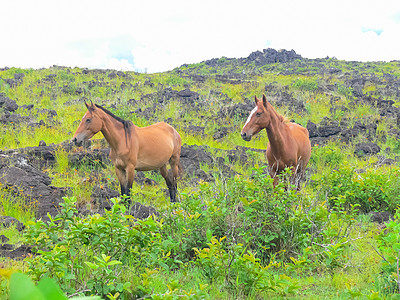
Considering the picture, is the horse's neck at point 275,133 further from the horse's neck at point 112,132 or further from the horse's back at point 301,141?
the horse's neck at point 112,132

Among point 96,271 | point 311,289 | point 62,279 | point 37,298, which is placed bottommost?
point 311,289

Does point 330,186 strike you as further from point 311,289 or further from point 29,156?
point 29,156

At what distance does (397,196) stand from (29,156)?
7.89 m

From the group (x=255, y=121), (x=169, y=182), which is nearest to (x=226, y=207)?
(x=255, y=121)

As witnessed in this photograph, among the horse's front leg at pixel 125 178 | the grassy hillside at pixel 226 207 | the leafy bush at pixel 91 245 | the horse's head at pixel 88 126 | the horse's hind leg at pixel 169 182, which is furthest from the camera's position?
the horse's hind leg at pixel 169 182

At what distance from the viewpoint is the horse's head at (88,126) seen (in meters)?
5.66

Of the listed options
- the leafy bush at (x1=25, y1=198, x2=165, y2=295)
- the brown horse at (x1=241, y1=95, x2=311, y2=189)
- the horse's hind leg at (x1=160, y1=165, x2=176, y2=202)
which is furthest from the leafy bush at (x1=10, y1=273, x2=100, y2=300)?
the horse's hind leg at (x1=160, y1=165, x2=176, y2=202)

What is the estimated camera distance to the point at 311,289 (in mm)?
3223

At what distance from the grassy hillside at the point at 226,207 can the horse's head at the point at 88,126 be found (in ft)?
3.93

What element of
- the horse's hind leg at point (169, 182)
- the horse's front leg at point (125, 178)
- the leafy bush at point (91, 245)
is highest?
the leafy bush at point (91, 245)

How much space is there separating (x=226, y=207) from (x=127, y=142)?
292cm

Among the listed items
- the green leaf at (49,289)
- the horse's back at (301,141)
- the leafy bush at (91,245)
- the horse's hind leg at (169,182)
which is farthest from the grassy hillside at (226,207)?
the green leaf at (49,289)

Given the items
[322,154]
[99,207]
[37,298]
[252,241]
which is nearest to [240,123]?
[322,154]

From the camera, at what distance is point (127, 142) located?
20.3ft
